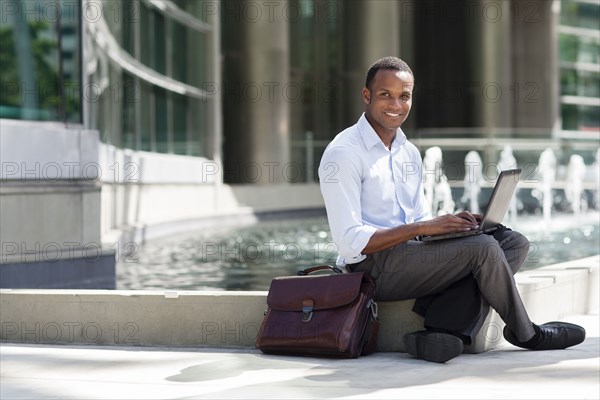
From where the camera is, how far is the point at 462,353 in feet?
20.5

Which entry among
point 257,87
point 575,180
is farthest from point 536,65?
point 257,87

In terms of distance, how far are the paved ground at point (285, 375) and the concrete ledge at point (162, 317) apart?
5.5 inches

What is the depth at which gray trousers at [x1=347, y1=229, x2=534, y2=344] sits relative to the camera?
19.5 ft

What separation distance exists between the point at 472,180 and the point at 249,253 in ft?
44.8

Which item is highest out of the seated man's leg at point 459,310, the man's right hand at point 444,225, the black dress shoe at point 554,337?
the man's right hand at point 444,225

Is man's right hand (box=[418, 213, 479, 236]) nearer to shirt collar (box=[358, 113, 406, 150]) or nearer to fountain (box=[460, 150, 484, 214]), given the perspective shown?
shirt collar (box=[358, 113, 406, 150])

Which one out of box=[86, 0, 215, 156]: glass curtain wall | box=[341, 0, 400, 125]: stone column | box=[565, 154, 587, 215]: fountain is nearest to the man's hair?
box=[86, 0, 215, 156]: glass curtain wall

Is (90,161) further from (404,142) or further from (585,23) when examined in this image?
(585,23)

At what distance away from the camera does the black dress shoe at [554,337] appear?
6203mm

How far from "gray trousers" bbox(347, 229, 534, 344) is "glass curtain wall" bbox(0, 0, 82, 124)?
16.4 ft

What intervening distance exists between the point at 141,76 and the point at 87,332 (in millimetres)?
15110

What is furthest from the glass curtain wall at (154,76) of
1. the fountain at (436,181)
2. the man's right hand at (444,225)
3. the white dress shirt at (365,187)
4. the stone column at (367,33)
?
the man's right hand at (444,225)

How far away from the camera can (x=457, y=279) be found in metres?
6.07

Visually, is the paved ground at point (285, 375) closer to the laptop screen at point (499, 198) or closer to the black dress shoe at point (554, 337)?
the black dress shoe at point (554, 337)
